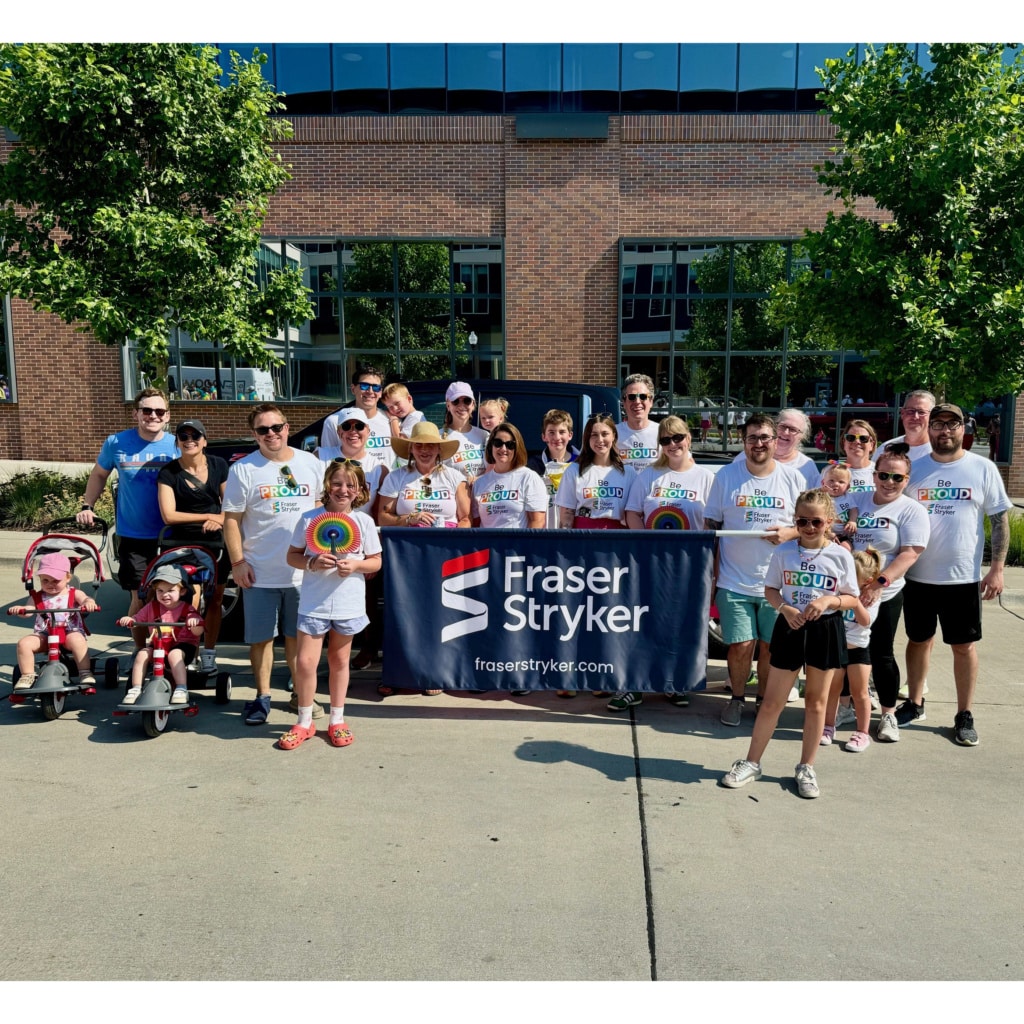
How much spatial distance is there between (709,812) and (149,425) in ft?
15.3

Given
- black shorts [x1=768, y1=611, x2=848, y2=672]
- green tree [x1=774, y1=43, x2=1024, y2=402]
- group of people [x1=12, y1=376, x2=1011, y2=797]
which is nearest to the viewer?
black shorts [x1=768, y1=611, x2=848, y2=672]

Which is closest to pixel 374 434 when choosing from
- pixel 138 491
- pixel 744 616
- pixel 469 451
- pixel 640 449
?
pixel 469 451

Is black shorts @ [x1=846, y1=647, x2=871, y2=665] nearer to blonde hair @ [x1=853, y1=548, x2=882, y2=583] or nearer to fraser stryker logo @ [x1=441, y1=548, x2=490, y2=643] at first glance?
blonde hair @ [x1=853, y1=548, x2=882, y2=583]

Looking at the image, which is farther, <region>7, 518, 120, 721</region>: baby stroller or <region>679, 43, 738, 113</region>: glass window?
<region>679, 43, 738, 113</region>: glass window

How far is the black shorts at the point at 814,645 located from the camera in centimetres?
466

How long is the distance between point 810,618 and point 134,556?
4.65 meters

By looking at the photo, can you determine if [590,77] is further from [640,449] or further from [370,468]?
[370,468]

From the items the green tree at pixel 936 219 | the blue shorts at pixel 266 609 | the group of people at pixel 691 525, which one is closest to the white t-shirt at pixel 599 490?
the group of people at pixel 691 525

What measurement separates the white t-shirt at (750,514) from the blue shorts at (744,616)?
5 cm

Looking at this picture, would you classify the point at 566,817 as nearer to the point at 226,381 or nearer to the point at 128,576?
the point at 128,576

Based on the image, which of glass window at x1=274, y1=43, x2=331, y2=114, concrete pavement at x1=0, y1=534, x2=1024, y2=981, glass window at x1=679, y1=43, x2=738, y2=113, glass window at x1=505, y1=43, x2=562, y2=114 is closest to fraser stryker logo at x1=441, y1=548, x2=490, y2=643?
concrete pavement at x1=0, y1=534, x2=1024, y2=981

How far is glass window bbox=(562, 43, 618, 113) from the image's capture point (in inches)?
728

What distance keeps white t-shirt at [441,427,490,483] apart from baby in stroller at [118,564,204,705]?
209cm

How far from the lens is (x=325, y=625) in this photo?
534 cm
